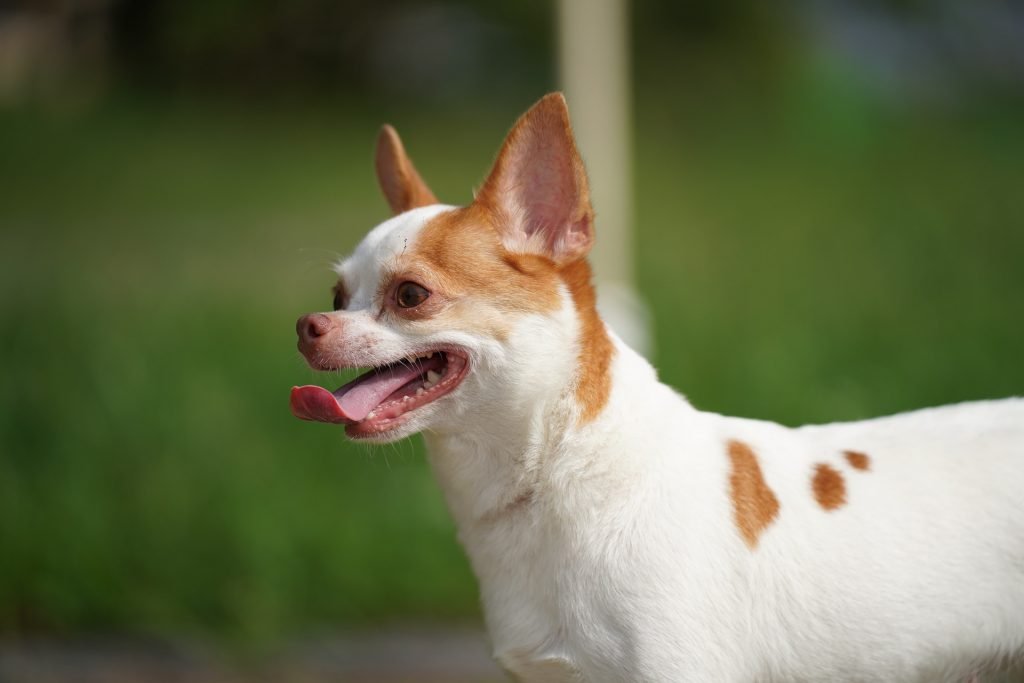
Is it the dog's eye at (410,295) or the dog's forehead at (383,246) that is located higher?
the dog's forehead at (383,246)

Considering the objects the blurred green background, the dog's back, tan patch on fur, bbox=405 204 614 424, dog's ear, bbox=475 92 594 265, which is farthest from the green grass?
the dog's back

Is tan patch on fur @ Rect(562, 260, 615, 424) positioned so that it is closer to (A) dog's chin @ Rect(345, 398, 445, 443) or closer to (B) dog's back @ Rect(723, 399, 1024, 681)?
(A) dog's chin @ Rect(345, 398, 445, 443)

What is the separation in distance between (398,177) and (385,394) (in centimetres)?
75

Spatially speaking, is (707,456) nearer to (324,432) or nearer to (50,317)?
(324,432)

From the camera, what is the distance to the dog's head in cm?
255

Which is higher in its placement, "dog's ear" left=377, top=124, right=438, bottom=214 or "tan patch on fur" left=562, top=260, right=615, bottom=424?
"dog's ear" left=377, top=124, right=438, bottom=214

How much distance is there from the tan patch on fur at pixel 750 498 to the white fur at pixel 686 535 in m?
0.02

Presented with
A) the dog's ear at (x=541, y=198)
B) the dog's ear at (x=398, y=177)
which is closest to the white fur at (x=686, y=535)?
the dog's ear at (x=541, y=198)

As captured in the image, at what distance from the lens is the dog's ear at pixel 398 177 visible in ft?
10.1

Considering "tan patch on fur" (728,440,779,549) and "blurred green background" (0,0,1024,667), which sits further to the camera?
"blurred green background" (0,0,1024,667)

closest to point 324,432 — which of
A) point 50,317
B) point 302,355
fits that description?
point 50,317

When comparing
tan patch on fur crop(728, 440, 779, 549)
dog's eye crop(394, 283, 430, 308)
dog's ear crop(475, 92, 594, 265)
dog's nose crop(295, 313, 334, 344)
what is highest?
dog's ear crop(475, 92, 594, 265)

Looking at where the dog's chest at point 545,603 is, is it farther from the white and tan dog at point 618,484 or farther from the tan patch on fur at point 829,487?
the tan patch on fur at point 829,487

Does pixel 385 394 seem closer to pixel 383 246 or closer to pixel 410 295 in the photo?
pixel 410 295
